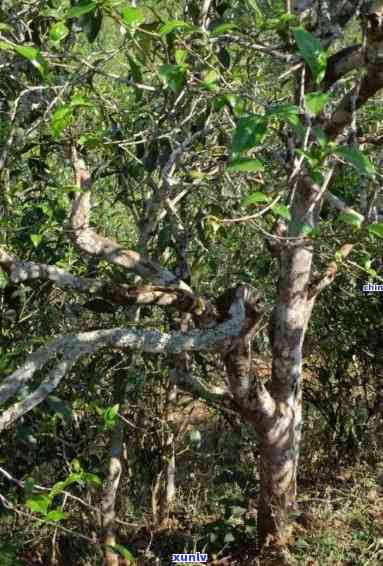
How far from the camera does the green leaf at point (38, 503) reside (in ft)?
5.60

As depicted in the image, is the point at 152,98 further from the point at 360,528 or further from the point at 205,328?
the point at 360,528

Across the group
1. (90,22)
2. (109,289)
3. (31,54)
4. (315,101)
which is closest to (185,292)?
(109,289)

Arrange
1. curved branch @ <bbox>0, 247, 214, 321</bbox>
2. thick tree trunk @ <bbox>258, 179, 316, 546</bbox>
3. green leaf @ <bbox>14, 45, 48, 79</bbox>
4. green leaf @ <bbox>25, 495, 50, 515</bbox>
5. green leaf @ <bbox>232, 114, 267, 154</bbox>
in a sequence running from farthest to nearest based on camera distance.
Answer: thick tree trunk @ <bbox>258, 179, 316, 546</bbox>
curved branch @ <bbox>0, 247, 214, 321</bbox>
green leaf @ <bbox>25, 495, 50, 515</bbox>
green leaf @ <bbox>14, 45, 48, 79</bbox>
green leaf @ <bbox>232, 114, 267, 154</bbox>

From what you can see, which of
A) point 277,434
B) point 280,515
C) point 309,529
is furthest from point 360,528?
point 277,434

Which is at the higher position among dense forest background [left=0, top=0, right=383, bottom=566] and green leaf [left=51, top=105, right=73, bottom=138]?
green leaf [left=51, top=105, right=73, bottom=138]

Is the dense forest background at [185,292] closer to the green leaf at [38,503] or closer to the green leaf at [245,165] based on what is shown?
the green leaf at [38,503]

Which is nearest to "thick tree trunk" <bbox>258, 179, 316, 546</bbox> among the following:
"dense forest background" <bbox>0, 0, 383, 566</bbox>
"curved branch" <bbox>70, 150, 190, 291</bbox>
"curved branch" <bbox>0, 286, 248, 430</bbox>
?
"dense forest background" <bbox>0, 0, 383, 566</bbox>

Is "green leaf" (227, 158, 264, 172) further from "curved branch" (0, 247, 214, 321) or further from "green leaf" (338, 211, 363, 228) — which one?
"curved branch" (0, 247, 214, 321)

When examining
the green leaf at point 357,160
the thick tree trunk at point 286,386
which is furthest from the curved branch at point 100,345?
the green leaf at point 357,160

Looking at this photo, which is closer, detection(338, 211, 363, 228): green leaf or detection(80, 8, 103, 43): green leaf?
detection(338, 211, 363, 228): green leaf

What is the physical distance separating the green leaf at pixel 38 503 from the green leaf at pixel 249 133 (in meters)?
0.97

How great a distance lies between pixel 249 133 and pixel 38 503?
3.35 feet

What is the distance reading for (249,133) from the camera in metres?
1.33

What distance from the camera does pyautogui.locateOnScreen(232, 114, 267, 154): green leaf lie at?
1.31 metres
